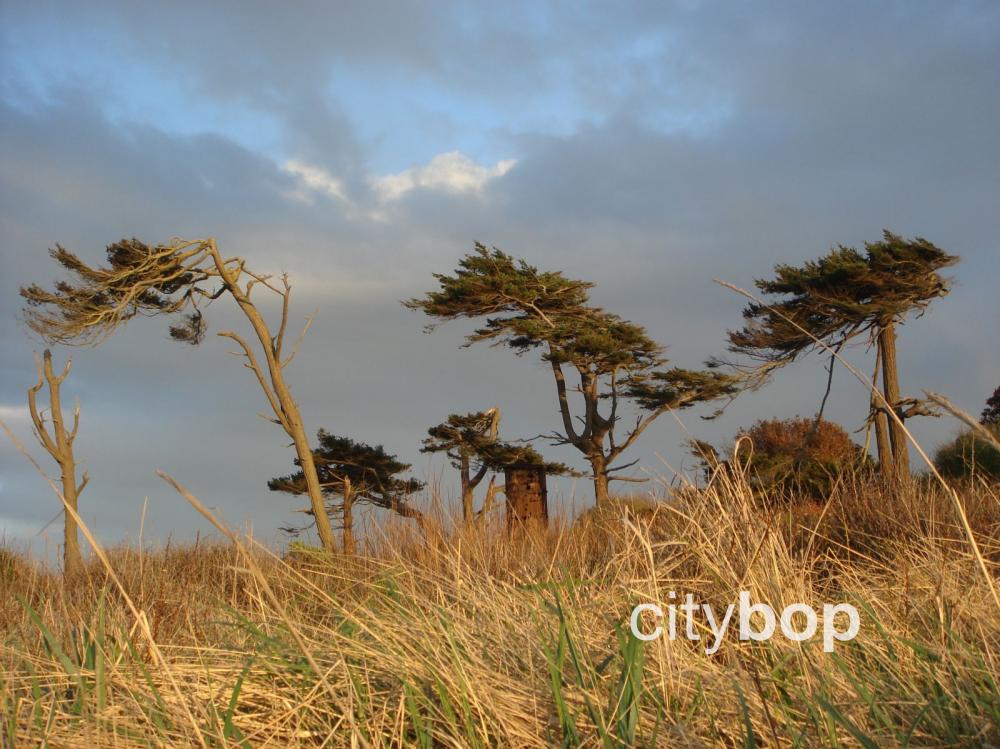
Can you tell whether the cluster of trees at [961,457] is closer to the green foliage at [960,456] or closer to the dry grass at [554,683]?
the green foliage at [960,456]

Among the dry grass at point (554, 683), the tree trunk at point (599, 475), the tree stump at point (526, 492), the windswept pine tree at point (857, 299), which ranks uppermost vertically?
the windswept pine tree at point (857, 299)

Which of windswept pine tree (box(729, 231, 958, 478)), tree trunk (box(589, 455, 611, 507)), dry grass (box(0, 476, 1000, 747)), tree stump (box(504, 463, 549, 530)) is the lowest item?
dry grass (box(0, 476, 1000, 747))

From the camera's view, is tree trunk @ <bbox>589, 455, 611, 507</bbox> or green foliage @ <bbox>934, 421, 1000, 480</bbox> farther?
tree trunk @ <bbox>589, 455, 611, 507</bbox>

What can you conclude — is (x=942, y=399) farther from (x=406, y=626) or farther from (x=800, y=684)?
(x=406, y=626)

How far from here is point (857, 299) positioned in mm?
15828

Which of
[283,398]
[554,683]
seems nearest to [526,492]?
[283,398]

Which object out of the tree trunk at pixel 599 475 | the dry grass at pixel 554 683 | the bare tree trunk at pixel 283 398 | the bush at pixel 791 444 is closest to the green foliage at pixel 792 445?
the bush at pixel 791 444

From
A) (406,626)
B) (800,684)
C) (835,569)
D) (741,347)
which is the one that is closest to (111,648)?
(406,626)

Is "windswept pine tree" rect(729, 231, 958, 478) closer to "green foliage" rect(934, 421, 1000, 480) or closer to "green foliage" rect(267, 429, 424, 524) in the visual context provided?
"green foliage" rect(934, 421, 1000, 480)

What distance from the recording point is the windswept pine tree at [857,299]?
50.0 ft

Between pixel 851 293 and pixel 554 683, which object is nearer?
pixel 554 683

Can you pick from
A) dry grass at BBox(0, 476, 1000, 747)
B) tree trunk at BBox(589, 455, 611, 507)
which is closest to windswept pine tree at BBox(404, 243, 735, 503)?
tree trunk at BBox(589, 455, 611, 507)

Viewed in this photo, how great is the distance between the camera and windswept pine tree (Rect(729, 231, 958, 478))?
50.0ft

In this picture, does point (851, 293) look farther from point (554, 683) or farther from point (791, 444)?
point (554, 683)
